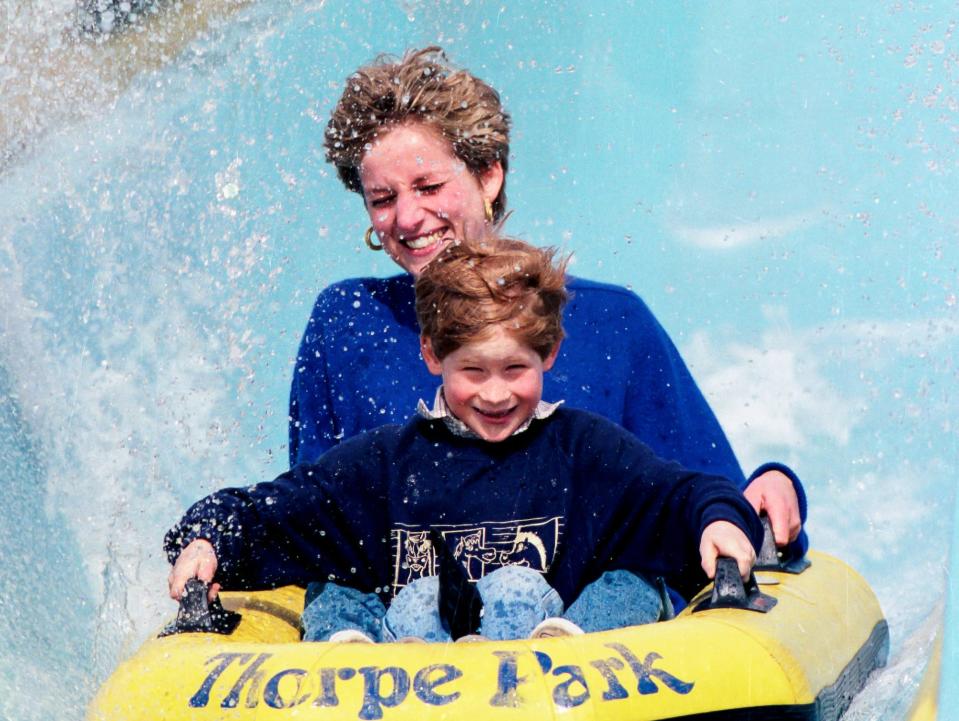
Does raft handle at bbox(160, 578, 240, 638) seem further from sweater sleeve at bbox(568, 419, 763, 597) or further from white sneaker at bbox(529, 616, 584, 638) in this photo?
sweater sleeve at bbox(568, 419, 763, 597)

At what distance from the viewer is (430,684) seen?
187 centimetres

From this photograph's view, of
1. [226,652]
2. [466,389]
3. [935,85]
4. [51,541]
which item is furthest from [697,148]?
[226,652]

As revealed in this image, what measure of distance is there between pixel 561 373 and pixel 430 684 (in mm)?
1291

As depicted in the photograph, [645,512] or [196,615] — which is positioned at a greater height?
[645,512]

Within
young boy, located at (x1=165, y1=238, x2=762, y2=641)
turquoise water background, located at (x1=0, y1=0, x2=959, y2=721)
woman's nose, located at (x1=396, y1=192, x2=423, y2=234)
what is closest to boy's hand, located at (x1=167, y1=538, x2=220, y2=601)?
young boy, located at (x1=165, y1=238, x2=762, y2=641)

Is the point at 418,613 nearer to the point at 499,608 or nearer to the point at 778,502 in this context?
the point at 499,608

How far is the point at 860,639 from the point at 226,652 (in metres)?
1.29

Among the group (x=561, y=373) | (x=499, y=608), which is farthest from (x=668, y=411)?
(x=499, y=608)

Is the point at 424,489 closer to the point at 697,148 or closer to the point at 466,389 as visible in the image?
the point at 466,389

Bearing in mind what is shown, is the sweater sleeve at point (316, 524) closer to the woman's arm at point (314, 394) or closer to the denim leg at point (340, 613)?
the denim leg at point (340, 613)

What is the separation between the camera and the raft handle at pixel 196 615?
2.30 metres

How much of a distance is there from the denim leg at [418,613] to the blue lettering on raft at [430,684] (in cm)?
30

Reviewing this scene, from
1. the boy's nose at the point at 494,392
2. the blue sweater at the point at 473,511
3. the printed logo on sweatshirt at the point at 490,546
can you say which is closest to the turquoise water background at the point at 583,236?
the blue sweater at the point at 473,511

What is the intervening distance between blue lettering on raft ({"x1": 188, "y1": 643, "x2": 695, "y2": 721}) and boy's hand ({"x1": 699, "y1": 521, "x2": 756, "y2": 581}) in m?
0.35
